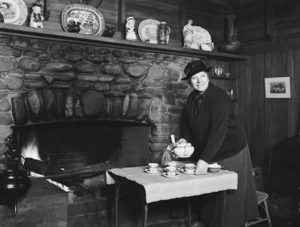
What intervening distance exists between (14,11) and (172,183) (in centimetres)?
213

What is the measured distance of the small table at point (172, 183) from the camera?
239 cm

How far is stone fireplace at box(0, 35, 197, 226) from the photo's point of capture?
10.4 ft

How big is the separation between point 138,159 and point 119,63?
3.73ft

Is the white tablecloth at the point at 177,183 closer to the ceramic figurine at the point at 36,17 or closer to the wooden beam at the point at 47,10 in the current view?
the ceramic figurine at the point at 36,17

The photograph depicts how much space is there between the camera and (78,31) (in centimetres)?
334

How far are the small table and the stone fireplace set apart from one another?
2.95 ft

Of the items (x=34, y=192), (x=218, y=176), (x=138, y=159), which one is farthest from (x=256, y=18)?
(x=34, y=192)

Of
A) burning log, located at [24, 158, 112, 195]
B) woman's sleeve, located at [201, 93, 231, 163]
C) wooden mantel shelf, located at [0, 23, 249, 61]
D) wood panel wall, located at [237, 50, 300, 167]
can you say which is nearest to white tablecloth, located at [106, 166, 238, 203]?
woman's sleeve, located at [201, 93, 231, 163]

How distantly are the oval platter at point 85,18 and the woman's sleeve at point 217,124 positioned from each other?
1.47 m

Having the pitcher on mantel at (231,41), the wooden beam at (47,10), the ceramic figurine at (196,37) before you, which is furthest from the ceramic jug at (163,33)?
the wooden beam at (47,10)

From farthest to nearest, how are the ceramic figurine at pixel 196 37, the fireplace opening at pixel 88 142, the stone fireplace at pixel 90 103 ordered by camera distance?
the ceramic figurine at pixel 196 37 → the fireplace opening at pixel 88 142 → the stone fireplace at pixel 90 103

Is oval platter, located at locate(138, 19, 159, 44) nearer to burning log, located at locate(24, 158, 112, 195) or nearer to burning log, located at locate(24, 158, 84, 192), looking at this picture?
burning log, located at locate(24, 158, 112, 195)

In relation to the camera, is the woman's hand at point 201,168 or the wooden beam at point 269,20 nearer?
the woman's hand at point 201,168

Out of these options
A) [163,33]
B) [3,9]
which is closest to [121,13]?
[163,33]
